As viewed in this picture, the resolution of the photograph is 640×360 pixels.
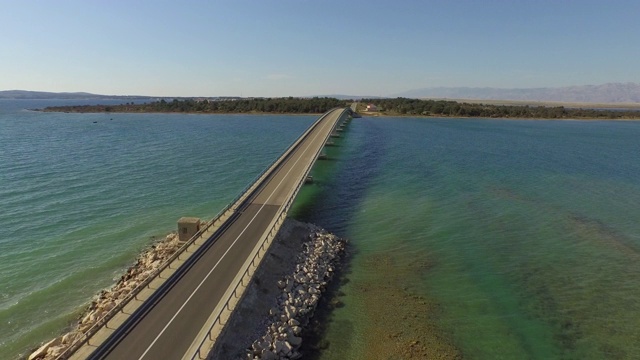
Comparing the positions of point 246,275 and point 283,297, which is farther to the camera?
point 283,297

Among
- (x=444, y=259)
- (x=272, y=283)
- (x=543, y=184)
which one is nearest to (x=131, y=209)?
(x=272, y=283)

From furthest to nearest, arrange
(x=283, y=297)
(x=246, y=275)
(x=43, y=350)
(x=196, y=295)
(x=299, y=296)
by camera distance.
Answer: (x=299, y=296) < (x=283, y=297) < (x=246, y=275) < (x=196, y=295) < (x=43, y=350)

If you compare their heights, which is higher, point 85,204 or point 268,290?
point 85,204

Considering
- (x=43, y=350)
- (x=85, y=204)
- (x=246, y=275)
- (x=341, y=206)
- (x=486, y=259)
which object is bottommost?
(x=43, y=350)

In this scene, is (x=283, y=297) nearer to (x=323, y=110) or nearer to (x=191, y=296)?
(x=191, y=296)

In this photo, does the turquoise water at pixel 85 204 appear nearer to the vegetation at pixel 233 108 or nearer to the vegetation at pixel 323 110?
the vegetation at pixel 233 108

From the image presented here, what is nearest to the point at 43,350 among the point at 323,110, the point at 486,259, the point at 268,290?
the point at 268,290

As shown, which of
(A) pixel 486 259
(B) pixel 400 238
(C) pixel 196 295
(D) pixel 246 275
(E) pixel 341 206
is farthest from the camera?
(E) pixel 341 206

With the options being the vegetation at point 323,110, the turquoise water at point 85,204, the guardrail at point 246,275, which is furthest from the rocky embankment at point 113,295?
the vegetation at point 323,110
